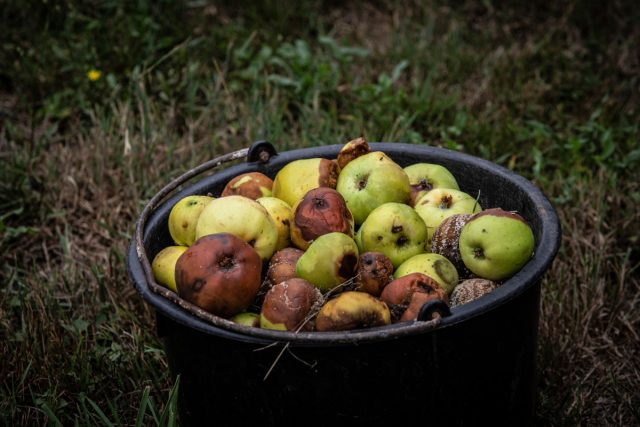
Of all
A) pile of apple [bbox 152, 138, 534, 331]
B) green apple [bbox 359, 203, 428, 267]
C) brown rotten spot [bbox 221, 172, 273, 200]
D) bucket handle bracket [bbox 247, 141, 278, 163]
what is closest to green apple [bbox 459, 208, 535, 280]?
pile of apple [bbox 152, 138, 534, 331]

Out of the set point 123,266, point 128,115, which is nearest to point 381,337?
point 123,266

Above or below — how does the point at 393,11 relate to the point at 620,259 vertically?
above

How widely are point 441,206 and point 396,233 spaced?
11.4 inches

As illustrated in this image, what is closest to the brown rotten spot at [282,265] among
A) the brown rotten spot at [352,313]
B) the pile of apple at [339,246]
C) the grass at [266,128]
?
the pile of apple at [339,246]

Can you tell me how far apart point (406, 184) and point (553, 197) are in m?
1.48

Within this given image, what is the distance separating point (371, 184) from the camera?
7.40 feet

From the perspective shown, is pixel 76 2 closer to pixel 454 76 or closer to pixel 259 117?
pixel 259 117

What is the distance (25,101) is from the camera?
428cm

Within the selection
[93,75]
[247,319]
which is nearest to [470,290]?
[247,319]

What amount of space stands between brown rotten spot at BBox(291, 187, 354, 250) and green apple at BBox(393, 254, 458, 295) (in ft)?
0.72

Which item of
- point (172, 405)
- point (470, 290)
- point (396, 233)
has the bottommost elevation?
point (172, 405)

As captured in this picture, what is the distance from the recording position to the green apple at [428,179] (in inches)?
94.1

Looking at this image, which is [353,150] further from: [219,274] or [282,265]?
[219,274]

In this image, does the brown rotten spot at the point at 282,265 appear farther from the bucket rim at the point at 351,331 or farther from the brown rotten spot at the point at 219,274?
the bucket rim at the point at 351,331
